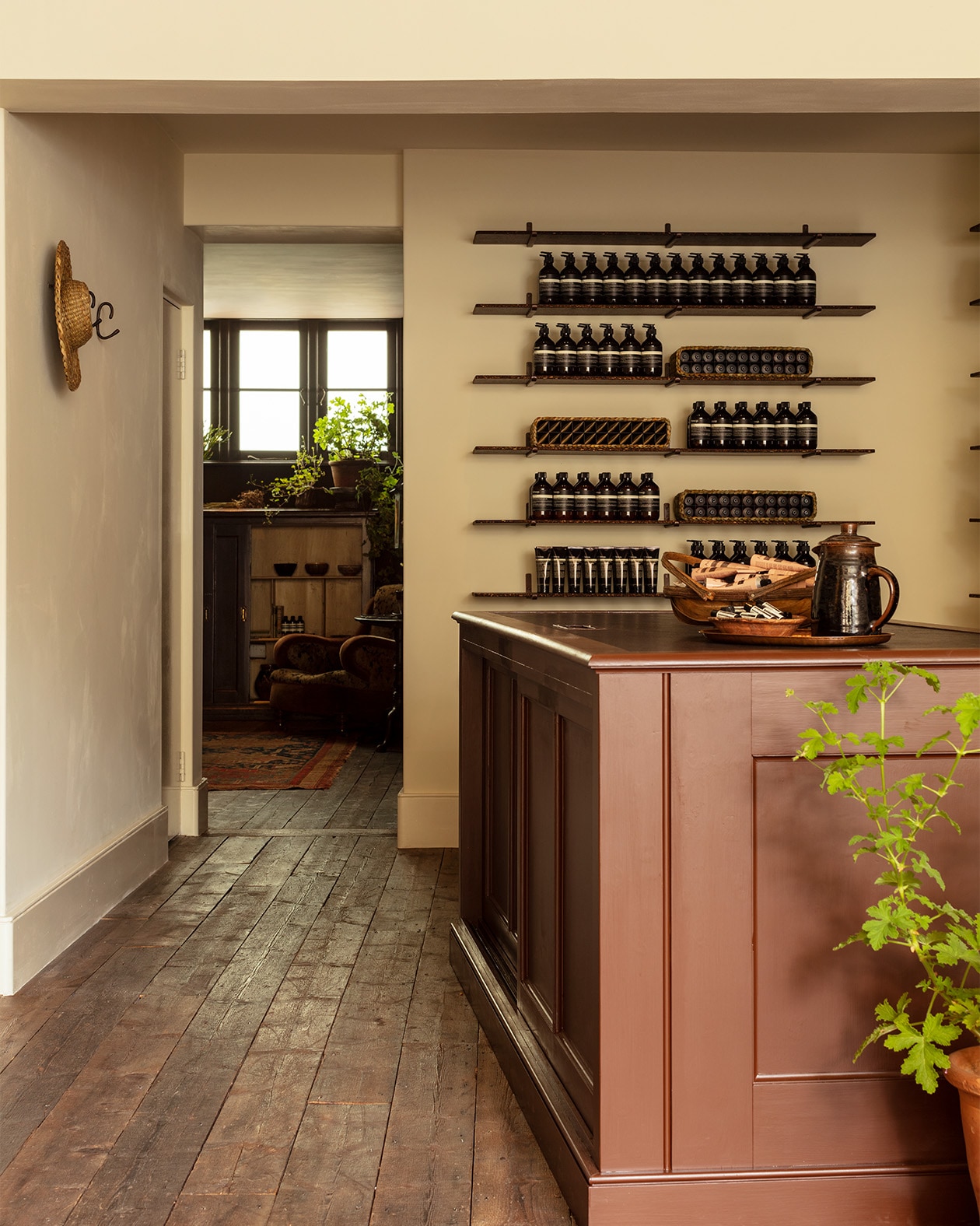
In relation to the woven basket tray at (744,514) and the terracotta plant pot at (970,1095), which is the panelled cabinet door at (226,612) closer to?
the woven basket tray at (744,514)

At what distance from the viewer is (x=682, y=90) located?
279cm

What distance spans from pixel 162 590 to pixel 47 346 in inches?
65.3

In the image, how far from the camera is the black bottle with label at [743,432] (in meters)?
4.73

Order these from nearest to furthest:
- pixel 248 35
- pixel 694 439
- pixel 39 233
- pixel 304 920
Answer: pixel 248 35 < pixel 39 233 < pixel 304 920 < pixel 694 439

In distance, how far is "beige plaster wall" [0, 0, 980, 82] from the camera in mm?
2719

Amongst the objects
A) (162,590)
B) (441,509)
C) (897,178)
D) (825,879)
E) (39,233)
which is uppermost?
(897,178)

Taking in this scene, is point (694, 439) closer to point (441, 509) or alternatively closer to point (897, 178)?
point (441, 509)

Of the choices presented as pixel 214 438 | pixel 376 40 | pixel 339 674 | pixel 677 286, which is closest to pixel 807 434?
pixel 677 286

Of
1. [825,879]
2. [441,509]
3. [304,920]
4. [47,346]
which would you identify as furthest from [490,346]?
[825,879]

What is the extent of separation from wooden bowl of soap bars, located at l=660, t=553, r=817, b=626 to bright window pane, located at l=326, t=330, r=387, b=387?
7.14 metres

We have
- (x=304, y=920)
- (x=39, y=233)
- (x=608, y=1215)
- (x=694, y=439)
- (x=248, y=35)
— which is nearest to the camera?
(x=608, y=1215)

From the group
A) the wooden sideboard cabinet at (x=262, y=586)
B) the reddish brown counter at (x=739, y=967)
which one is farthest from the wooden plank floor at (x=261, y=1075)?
the wooden sideboard cabinet at (x=262, y=586)

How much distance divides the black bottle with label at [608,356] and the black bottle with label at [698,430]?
0.37 metres

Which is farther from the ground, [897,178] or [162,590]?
[897,178]
